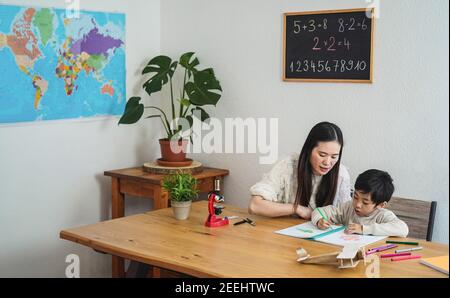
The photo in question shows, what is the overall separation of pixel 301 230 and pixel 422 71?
46.8 inches

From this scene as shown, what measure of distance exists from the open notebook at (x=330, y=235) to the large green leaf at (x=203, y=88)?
56.9 inches

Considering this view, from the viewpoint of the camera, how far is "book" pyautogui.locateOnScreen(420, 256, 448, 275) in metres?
2.34

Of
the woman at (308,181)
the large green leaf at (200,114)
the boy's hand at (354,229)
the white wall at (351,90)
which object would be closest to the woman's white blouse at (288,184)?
the woman at (308,181)

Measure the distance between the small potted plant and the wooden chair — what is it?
119cm

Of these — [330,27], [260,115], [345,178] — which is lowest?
[345,178]

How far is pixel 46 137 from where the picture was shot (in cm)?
396

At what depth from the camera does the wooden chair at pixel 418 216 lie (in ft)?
11.4

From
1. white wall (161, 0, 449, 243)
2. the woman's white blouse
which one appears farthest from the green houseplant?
the woman's white blouse

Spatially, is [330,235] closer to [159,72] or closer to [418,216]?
[418,216]

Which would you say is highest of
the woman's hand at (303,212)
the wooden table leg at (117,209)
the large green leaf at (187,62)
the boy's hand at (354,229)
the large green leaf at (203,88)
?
the large green leaf at (187,62)

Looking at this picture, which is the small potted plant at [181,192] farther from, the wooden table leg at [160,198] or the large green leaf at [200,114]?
the large green leaf at [200,114]

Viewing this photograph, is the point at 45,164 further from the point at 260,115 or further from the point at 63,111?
the point at 260,115
